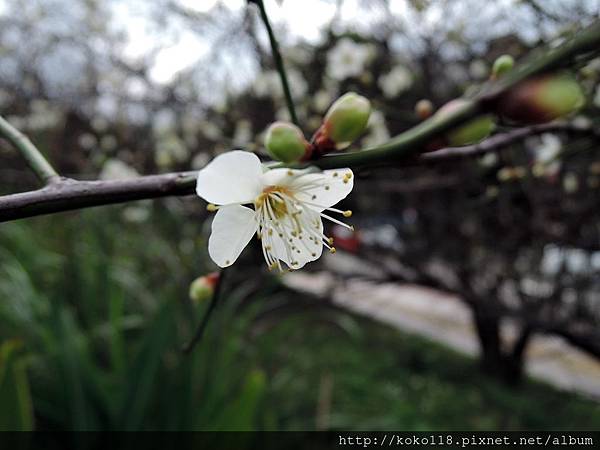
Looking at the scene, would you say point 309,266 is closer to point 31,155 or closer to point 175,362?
point 175,362

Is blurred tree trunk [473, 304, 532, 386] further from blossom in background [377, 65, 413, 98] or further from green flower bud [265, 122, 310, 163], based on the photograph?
green flower bud [265, 122, 310, 163]

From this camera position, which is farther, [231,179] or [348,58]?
[348,58]

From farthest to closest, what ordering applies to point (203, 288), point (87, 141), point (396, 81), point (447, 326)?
point (447, 326) → point (87, 141) → point (396, 81) → point (203, 288)

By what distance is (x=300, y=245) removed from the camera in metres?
0.72

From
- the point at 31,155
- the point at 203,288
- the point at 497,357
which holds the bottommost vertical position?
the point at 497,357

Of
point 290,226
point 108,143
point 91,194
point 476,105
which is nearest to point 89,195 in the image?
point 91,194

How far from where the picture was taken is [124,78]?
510 centimetres

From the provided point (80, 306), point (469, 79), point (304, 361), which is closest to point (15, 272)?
point (80, 306)

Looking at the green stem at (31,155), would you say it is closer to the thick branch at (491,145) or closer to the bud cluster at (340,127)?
the bud cluster at (340,127)

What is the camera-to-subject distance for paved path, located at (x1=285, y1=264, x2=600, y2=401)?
11.8ft

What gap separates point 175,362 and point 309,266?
2.61 feet

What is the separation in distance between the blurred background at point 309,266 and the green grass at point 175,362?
13 millimetres

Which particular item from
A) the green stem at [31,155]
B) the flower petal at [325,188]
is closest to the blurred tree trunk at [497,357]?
the flower petal at [325,188]

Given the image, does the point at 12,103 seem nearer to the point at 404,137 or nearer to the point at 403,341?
the point at 403,341
